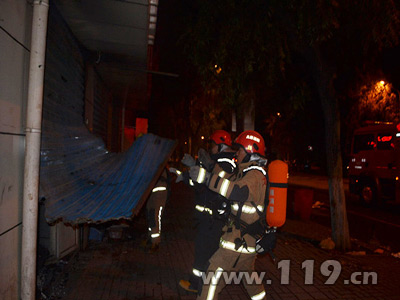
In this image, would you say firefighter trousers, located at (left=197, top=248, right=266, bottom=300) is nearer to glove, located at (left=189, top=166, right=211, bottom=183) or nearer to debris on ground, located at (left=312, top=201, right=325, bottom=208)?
glove, located at (left=189, top=166, right=211, bottom=183)

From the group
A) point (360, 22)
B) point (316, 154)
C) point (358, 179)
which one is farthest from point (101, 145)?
point (316, 154)

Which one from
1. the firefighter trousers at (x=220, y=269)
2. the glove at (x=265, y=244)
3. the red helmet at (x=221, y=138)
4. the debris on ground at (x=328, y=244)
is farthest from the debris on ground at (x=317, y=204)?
the firefighter trousers at (x=220, y=269)

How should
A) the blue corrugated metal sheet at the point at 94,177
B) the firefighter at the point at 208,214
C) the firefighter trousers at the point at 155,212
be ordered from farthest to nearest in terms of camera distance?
the firefighter trousers at the point at 155,212 → the firefighter at the point at 208,214 → the blue corrugated metal sheet at the point at 94,177

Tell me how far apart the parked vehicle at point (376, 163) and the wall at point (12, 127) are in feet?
40.4

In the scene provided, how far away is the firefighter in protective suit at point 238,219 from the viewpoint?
10.2ft

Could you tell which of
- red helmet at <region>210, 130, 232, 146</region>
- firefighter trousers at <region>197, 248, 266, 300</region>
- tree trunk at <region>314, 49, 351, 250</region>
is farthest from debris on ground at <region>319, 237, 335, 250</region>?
firefighter trousers at <region>197, 248, 266, 300</region>

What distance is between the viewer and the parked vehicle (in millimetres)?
12250

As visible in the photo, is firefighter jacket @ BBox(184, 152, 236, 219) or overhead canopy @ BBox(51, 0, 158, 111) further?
overhead canopy @ BBox(51, 0, 158, 111)

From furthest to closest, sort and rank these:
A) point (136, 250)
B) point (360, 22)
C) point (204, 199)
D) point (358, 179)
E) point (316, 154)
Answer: point (316, 154) → point (358, 179) → point (360, 22) → point (136, 250) → point (204, 199)

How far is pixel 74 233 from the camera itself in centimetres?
551

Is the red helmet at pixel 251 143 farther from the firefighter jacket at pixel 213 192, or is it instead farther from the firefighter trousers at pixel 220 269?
the firefighter trousers at pixel 220 269

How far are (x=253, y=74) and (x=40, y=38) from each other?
18.5ft

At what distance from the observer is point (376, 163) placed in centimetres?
1298

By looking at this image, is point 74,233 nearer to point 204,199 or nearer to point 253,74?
point 204,199
